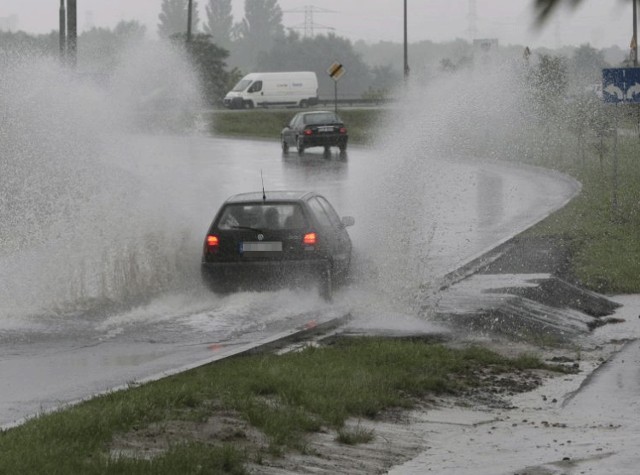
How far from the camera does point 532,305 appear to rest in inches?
621

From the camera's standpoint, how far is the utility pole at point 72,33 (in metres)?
36.2

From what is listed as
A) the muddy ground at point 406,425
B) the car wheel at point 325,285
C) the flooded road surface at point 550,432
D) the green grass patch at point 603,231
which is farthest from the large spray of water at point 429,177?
the flooded road surface at point 550,432

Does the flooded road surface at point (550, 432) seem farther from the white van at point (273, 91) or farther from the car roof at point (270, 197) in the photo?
the white van at point (273, 91)

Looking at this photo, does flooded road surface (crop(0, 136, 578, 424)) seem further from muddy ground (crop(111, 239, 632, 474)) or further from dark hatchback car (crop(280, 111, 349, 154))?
dark hatchback car (crop(280, 111, 349, 154))

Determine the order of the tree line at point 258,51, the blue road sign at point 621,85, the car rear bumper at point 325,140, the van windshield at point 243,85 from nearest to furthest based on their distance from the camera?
the tree line at point 258,51, the blue road sign at point 621,85, the car rear bumper at point 325,140, the van windshield at point 243,85

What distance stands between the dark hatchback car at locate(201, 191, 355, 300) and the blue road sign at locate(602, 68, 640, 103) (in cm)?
947

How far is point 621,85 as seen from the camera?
2452cm

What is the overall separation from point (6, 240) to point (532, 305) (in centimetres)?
925

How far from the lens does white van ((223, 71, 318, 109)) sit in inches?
3359

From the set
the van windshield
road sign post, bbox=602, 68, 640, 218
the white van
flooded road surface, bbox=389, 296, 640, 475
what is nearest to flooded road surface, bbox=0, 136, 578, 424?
flooded road surface, bbox=389, 296, 640, 475

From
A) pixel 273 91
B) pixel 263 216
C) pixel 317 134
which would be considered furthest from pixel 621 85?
pixel 273 91

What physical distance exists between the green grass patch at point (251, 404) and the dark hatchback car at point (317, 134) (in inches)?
1569

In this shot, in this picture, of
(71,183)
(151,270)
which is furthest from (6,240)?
(151,270)

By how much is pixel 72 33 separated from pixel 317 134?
16525mm
